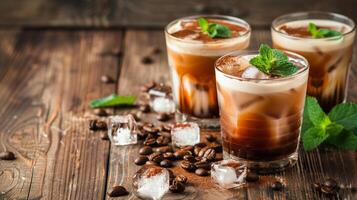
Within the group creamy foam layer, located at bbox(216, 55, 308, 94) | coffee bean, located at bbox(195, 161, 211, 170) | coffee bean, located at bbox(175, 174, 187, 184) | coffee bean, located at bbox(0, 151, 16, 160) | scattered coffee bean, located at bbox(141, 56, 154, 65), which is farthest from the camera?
scattered coffee bean, located at bbox(141, 56, 154, 65)

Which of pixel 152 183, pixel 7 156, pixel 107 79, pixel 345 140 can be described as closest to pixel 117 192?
pixel 152 183

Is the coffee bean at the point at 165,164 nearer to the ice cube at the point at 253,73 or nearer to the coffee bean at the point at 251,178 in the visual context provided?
the coffee bean at the point at 251,178

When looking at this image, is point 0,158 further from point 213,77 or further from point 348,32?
point 348,32

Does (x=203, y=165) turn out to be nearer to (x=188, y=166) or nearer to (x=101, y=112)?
(x=188, y=166)

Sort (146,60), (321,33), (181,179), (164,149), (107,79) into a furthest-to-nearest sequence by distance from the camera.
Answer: (146,60) → (107,79) → (321,33) → (164,149) → (181,179)

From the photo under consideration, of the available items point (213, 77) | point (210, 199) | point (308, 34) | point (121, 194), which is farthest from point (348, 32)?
point (121, 194)

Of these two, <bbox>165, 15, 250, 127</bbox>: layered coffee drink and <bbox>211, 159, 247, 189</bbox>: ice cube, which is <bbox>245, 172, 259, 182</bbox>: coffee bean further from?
<bbox>165, 15, 250, 127</bbox>: layered coffee drink

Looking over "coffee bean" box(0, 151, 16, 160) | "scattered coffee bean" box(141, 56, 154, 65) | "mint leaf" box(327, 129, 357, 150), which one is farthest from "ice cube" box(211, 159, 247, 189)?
"scattered coffee bean" box(141, 56, 154, 65)

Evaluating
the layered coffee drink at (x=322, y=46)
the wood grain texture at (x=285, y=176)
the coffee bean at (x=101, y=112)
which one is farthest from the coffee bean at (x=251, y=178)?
the coffee bean at (x=101, y=112)
